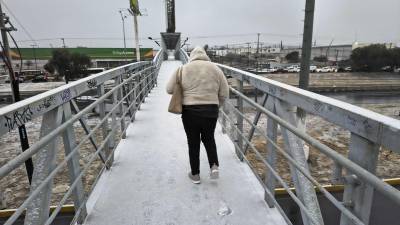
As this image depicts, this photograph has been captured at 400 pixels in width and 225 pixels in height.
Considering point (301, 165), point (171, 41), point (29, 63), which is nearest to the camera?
point (301, 165)

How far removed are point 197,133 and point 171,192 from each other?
67 centimetres

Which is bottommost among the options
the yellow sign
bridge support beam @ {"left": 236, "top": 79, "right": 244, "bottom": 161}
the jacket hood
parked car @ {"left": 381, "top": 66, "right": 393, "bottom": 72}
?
parked car @ {"left": 381, "top": 66, "right": 393, "bottom": 72}

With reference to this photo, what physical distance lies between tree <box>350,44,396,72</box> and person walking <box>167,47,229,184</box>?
6421 centimetres

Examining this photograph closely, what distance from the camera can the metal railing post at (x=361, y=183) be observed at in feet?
4.67

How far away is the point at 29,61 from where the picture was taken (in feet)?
219

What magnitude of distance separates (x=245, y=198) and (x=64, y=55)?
57116 millimetres

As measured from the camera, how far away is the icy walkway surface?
8.91 ft

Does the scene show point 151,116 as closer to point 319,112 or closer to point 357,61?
point 319,112

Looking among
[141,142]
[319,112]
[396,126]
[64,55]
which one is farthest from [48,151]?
[64,55]

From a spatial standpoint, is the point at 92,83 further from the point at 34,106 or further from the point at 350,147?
the point at 350,147

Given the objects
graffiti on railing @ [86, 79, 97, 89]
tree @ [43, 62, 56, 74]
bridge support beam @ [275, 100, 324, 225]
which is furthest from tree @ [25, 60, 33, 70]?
bridge support beam @ [275, 100, 324, 225]

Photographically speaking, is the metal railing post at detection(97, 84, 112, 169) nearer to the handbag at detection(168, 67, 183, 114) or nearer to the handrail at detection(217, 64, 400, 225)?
the handbag at detection(168, 67, 183, 114)

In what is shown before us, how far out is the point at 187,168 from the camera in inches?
148

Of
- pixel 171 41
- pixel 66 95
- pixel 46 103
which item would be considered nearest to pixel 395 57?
pixel 171 41
